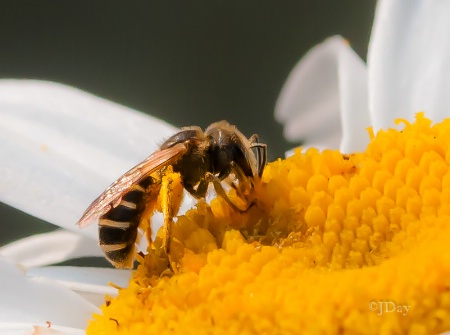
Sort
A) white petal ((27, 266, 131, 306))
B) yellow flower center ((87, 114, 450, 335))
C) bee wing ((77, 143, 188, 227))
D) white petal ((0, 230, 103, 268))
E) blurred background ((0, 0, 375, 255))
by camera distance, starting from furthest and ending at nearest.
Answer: blurred background ((0, 0, 375, 255)) < white petal ((0, 230, 103, 268)) < white petal ((27, 266, 131, 306)) < bee wing ((77, 143, 188, 227)) < yellow flower center ((87, 114, 450, 335))

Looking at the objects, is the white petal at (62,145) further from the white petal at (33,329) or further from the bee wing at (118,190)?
the bee wing at (118,190)

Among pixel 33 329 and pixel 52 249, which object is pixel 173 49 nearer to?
pixel 52 249

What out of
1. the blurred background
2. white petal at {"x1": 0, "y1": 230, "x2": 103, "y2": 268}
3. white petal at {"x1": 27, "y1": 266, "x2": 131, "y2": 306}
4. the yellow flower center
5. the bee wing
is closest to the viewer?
the yellow flower center

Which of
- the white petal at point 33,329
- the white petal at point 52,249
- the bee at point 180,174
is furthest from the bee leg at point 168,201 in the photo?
the white petal at point 52,249

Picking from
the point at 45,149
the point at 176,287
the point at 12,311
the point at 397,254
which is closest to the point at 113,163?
the point at 45,149

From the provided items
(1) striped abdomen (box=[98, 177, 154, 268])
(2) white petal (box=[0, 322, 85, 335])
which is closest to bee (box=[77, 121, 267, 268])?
(1) striped abdomen (box=[98, 177, 154, 268])

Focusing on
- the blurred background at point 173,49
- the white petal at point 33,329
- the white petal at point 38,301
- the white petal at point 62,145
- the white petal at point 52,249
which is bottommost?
the white petal at point 33,329

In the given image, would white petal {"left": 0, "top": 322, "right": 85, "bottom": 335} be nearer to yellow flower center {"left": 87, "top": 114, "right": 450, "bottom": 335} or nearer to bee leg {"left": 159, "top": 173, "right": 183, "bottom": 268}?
yellow flower center {"left": 87, "top": 114, "right": 450, "bottom": 335}
